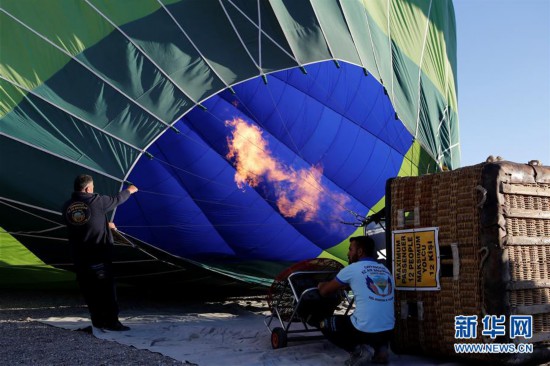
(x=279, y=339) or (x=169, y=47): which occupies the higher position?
(x=169, y=47)

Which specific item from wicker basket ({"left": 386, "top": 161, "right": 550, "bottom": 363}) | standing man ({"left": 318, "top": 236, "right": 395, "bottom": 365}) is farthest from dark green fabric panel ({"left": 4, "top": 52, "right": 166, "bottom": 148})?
wicker basket ({"left": 386, "top": 161, "right": 550, "bottom": 363})

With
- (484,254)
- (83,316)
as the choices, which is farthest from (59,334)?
(484,254)

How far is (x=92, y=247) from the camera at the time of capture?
4.11 metres

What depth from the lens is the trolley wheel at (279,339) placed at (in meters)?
3.43

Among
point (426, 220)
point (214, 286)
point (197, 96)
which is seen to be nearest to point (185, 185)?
point (197, 96)

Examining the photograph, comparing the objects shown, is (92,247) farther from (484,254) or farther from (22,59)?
(484,254)

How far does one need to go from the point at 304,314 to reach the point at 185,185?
186cm

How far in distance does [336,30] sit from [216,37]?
1.21m

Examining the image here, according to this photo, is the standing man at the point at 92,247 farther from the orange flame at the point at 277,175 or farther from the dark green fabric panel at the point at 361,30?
the dark green fabric panel at the point at 361,30

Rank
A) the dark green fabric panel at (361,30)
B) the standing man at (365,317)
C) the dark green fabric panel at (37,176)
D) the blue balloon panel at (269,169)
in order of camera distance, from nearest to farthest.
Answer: the standing man at (365,317) → the dark green fabric panel at (37,176) → the blue balloon panel at (269,169) → the dark green fabric panel at (361,30)

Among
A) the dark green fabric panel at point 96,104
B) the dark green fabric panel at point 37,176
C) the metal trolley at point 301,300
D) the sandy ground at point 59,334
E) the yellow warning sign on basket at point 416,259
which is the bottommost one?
the sandy ground at point 59,334

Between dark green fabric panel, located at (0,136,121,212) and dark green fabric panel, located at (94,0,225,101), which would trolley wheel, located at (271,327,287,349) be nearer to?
dark green fabric panel, located at (0,136,121,212)

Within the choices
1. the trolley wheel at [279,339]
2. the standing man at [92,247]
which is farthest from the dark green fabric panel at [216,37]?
the trolley wheel at [279,339]

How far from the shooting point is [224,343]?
12.3 ft
